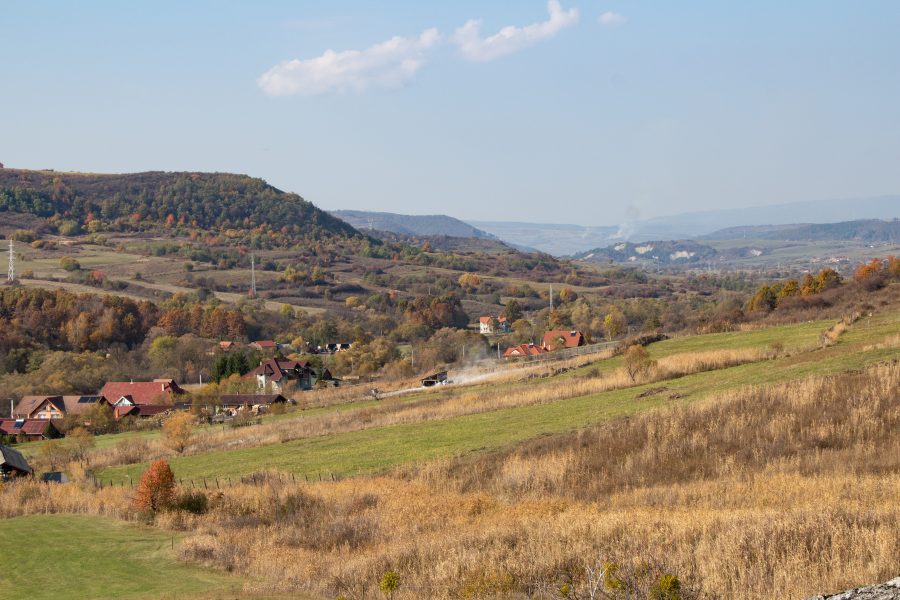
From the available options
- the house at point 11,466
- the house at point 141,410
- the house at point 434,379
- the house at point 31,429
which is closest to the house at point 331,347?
the house at point 141,410

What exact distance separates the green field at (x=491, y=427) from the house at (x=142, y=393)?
3270cm

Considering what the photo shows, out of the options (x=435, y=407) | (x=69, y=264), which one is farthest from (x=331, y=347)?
(x=435, y=407)

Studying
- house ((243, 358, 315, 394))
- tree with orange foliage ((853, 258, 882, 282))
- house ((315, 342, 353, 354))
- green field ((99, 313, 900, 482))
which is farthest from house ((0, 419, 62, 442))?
tree with orange foliage ((853, 258, 882, 282))

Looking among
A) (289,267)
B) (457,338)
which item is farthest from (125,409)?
(289,267)

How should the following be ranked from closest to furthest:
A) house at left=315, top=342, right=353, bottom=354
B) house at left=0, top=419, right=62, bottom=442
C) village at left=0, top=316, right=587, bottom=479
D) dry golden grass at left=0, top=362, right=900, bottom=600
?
dry golden grass at left=0, top=362, right=900, bottom=600 → house at left=0, top=419, right=62, bottom=442 → village at left=0, top=316, right=587, bottom=479 → house at left=315, top=342, right=353, bottom=354

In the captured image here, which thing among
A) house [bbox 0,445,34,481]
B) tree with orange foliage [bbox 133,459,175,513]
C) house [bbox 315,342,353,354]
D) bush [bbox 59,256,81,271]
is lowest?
house [bbox 315,342,353,354]

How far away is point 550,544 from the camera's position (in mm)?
15625

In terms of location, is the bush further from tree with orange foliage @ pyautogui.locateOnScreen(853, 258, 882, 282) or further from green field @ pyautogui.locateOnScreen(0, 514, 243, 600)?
green field @ pyautogui.locateOnScreen(0, 514, 243, 600)

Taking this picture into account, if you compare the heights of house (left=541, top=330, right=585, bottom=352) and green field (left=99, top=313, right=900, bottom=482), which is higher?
green field (left=99, top=313, right=900, bottom=482)

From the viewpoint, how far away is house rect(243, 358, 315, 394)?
80.2 m

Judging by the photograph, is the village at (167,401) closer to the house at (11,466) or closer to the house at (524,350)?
the house at (524,350)

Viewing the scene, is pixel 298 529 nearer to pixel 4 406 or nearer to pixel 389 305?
pixel 4 406

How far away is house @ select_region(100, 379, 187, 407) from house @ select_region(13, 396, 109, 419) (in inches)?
46.5

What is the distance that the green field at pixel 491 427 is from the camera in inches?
1216
